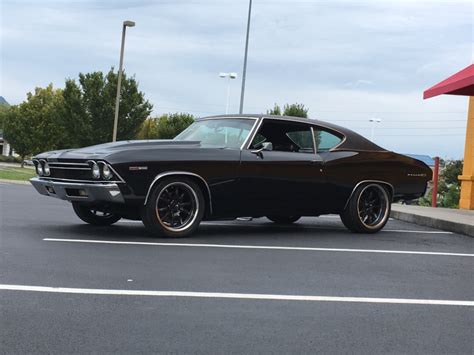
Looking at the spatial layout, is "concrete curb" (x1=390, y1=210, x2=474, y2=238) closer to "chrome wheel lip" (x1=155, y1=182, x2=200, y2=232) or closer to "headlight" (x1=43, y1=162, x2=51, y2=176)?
"chrome wheel lip" (x1=155, y1=182, x2=200, y2=232)

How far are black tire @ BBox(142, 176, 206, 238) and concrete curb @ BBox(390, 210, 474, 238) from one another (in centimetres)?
420

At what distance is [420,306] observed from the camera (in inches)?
163

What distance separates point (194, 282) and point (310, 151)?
358cm

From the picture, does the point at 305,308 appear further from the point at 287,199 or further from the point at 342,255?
the point at 287,199

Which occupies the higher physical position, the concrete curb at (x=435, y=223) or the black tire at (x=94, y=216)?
the concrete curb at (x=435, y=223)

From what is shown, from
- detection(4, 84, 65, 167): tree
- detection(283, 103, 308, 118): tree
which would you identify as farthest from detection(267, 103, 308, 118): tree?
detection(4, 84, 65, 167): tree

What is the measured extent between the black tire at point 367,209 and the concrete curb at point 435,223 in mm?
1433

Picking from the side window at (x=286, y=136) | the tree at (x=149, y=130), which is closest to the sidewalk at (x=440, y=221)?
the side window at (x=286, y=136)

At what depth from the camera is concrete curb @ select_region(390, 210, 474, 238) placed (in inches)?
343

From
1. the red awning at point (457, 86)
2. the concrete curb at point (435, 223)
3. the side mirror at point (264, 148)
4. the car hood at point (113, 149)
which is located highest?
the red awning at point (457, 86)

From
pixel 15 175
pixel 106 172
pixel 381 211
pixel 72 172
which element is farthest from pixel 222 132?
pixel 15 175

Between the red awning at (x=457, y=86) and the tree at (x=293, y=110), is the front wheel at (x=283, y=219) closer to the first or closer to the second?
the red awning at (x=457, y=86)

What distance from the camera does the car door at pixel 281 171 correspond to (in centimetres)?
709

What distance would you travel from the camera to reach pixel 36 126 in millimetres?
49750
